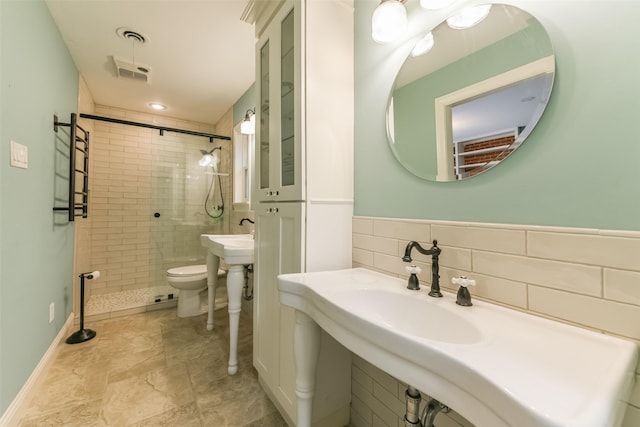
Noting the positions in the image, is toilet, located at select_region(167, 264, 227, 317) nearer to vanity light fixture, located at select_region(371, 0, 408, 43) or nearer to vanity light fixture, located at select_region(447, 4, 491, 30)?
vanity light fixture, located at select_region(371, 0, 408, 43)

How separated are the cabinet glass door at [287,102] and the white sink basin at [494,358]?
667 millimetres

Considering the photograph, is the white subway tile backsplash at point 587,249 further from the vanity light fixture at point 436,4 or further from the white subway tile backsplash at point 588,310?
the vanity light fixture at point 436,4

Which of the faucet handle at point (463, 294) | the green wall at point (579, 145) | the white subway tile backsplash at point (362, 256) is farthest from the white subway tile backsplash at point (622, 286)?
the white subway tile backsplash at point (362, 256)

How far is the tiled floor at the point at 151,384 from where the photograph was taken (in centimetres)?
133

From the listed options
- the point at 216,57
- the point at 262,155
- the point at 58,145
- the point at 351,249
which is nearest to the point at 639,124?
the point at 351,249

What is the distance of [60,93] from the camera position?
1.96 metres

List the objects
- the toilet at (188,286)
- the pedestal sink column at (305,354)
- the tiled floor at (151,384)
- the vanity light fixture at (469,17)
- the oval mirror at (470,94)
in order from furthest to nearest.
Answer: the toilet at (188,286) < the tiled floor at (151,384) < the pedestal sink column at (305,354) < the vanity light fixture at (469,17) < the oval mirror at (470,94)

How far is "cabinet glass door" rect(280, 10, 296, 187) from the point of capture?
1.27 m

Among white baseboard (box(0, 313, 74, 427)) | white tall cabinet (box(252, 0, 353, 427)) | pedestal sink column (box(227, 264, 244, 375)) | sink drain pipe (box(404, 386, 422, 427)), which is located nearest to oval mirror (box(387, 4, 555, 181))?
white tall cabinet (box(252, 0, 353, 427))

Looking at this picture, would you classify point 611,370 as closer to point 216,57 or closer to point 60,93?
point 216,57

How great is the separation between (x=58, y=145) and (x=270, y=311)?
6.74 feet

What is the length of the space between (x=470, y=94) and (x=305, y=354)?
113 centimetres

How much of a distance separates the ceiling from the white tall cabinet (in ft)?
2.27

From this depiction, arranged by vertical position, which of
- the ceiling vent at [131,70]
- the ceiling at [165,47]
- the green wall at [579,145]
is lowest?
the green wall at [579,145]
